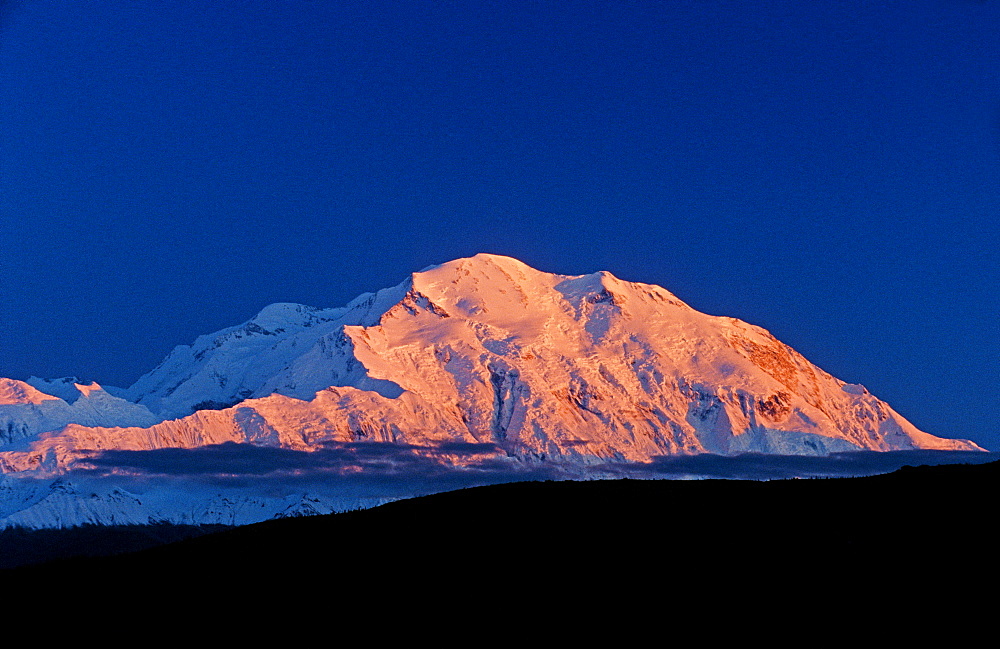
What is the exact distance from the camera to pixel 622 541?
49.3 metres

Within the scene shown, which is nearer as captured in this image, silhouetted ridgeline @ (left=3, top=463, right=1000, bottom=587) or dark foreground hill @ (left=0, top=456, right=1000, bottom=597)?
dark foreground hill @ (left=0, top=456, right=1000, bottom=597)

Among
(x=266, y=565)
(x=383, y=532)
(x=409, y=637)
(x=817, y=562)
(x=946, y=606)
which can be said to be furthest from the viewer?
(x=383, y=532)

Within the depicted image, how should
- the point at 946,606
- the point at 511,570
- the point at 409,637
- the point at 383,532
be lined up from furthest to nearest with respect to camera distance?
the point at 383,532, the point at 511,570, the point at 409,637, the point at 946,606

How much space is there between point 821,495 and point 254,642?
2828 centimetres

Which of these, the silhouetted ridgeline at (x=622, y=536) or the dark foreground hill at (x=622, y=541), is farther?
the silhouetted ridgeline at (x=622, y=536)

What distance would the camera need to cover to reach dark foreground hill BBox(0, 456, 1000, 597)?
145 feet

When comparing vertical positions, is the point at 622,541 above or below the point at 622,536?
below

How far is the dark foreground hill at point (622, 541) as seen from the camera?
44.3 meters

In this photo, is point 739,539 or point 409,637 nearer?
point 409,637

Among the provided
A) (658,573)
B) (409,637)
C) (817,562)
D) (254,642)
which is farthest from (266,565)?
(817,562)

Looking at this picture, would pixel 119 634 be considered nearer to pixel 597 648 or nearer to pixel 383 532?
pixel 383 532

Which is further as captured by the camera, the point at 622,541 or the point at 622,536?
the point at 622,536

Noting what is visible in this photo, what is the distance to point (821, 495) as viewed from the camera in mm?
54875

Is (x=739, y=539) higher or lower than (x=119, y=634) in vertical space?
higher
